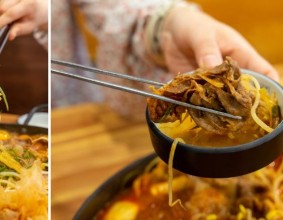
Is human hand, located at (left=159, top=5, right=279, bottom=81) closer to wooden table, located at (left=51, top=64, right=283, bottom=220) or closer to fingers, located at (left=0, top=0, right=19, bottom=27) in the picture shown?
wooden table, located at (left=51, top=64, right=283, bottom=220)

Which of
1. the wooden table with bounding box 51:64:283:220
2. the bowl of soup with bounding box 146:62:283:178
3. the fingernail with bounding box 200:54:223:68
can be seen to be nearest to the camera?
the bowl of soup with bounding box 146:62:283:178

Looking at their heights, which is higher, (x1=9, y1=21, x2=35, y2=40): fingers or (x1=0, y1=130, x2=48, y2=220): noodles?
(x1=9, y1=21, x2=35, y2=40): fingers

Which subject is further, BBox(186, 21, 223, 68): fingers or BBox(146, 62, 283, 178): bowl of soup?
BBox(186, 21, 223, 68): fingers

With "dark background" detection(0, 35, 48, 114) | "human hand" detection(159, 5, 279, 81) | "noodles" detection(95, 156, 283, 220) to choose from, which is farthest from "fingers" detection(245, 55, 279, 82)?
"dark background" detection(0, 35, 48, 114)

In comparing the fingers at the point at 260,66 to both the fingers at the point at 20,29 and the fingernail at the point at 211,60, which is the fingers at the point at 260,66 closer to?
the fingernail at the point at 211,60

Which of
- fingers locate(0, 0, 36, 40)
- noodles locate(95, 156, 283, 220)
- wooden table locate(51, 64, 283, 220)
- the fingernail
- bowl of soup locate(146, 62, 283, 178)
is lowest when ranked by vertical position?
wooden table locate(51, 64, 283, 220)

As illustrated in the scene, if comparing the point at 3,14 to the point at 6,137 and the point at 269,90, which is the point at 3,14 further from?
the point at 269,90

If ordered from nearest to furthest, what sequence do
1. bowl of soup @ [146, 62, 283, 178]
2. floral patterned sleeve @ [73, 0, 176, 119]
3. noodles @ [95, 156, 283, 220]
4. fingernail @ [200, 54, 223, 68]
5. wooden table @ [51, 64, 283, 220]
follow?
bowl of soup @ [146, 62, 283, 178] < noodles @ [95, 156, 283, 220] < fingernail @ [200, 54, 223, 68] < wooden table @ [51, 64, 283, 220] < floral patterned sleeve @ [73, 0, 176, 119]
